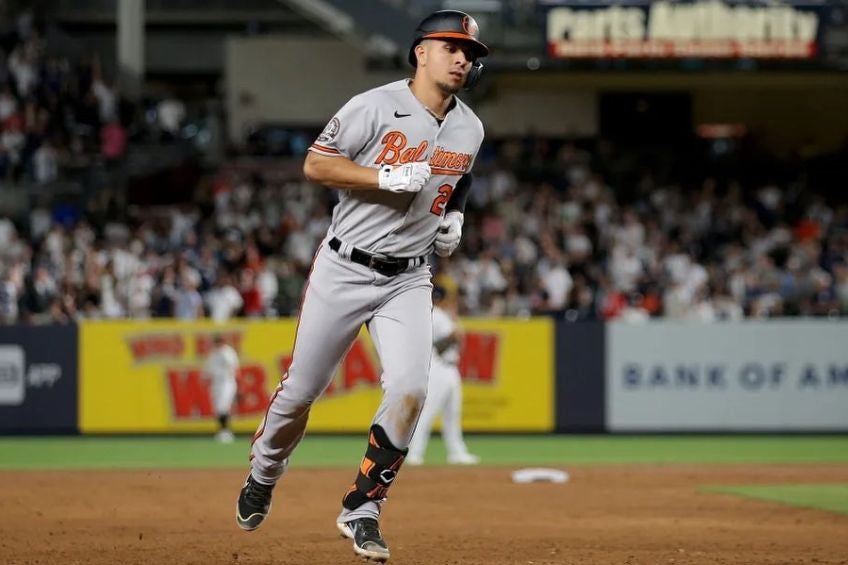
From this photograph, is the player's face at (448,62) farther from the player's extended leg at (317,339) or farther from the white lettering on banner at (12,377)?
the white lettering on banner at (12,377)

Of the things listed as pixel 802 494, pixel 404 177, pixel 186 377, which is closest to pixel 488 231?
pixel 186 377

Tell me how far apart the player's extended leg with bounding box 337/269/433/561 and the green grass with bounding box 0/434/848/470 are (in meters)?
9.53

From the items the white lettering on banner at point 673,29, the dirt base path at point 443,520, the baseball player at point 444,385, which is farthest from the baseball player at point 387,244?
the white lettering on banner at point 673,29

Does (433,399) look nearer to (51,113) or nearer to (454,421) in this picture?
(454,421)

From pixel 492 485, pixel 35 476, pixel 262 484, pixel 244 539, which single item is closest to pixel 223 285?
pixel 35 476

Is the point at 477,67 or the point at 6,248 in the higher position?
the point at 477,67

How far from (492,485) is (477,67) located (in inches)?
290

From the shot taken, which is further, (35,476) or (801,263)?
(801,263)

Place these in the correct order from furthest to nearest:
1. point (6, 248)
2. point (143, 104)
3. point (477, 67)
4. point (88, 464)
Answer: point (143, 104)
point (6, 248)
point (88, 464)
point (477, 67)

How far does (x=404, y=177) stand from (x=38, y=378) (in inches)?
599

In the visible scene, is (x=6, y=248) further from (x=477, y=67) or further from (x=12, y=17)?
(x=477, y=67)

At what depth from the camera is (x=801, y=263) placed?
24.3 metres

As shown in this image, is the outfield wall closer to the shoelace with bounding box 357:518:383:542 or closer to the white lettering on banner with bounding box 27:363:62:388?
the white lettering on banner with bounding box 27:363:62:388

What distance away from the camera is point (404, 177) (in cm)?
696
